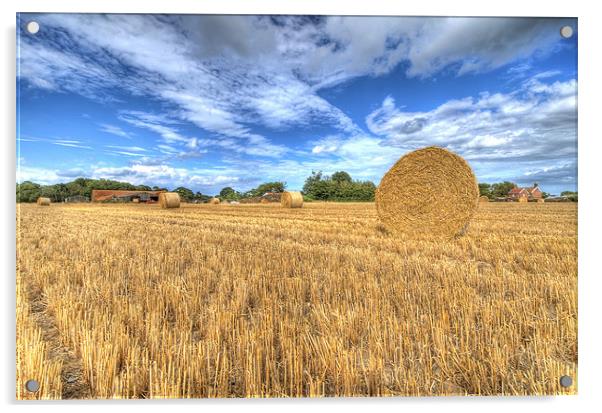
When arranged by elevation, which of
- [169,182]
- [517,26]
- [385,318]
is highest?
[517,26]

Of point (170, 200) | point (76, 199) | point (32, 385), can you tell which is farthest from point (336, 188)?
point (170, 200)

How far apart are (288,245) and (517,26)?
9.64ft

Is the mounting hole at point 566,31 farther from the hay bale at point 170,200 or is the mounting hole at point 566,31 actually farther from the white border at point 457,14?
the hay bale at point 170,200

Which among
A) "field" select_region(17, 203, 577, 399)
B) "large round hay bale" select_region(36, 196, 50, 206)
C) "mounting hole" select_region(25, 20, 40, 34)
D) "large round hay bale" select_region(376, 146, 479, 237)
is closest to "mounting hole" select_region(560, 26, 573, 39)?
"field" select_region(17, 203, 577, 399)

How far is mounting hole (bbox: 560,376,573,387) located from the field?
4cm

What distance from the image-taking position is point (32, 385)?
6.23ft

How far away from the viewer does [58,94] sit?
243cm

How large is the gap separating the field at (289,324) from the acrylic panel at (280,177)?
0.04 feet

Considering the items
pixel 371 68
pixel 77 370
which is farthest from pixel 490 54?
pixel 77 370

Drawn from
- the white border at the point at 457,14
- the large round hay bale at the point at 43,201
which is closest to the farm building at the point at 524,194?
the white border at the point at 457,14

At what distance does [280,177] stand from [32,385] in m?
2.08

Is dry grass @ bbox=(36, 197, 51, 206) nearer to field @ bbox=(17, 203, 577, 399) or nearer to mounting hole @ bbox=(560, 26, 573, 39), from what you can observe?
Answer: field @ bbox=(17, 203, 577, 399)

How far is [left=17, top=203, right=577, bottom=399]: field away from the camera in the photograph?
5.64 ft

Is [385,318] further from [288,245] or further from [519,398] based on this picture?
[288,245]
